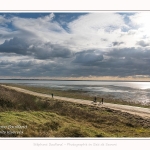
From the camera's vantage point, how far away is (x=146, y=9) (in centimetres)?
1278

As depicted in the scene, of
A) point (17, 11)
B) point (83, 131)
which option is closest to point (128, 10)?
point (17, 11)

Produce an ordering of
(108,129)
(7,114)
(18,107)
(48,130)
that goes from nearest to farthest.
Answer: (48,130)
(7,114)
(108,129)
(18,107)

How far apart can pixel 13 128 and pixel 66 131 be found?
313cm

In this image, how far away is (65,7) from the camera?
1277 cm

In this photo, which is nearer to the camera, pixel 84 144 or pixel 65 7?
pixel 84 144

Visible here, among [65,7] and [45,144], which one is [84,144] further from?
[65,7]

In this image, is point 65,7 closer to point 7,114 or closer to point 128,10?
point 128,10

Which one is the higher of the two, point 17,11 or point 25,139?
point 17,11

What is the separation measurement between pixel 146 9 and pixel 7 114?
11.2m

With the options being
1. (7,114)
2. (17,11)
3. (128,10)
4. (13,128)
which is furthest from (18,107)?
(128,10)

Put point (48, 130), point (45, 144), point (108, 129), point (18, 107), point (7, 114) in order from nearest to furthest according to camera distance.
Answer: point (45, 144) → point (48, 130) → point (7, 114) → point (108, 129) → point (18, 107)

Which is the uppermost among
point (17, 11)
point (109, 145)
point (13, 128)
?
point (17, 11)

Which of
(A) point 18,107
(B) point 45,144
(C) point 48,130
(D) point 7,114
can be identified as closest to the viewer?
(B) point 45,144

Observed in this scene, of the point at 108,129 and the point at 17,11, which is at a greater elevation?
the point at 17,11
